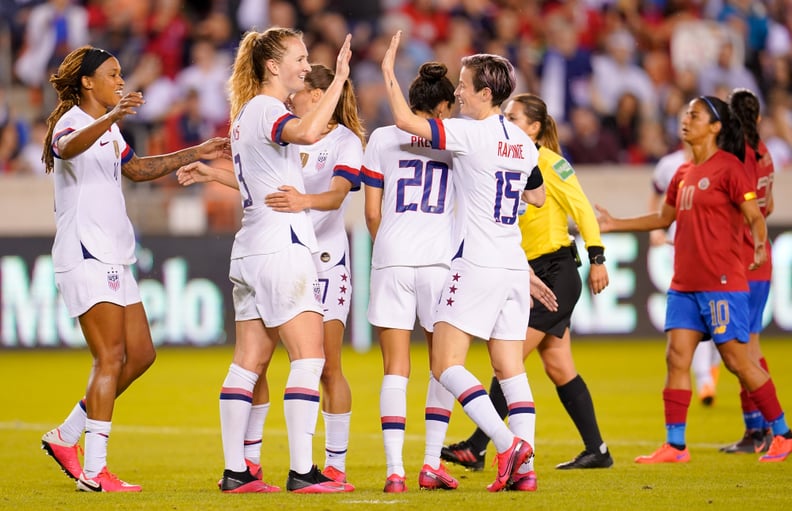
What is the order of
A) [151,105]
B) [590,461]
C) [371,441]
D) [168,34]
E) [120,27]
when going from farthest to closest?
1. [168,34]
2. [120,27]
3. [151,105]
4. [371,441]
5. [590,461]

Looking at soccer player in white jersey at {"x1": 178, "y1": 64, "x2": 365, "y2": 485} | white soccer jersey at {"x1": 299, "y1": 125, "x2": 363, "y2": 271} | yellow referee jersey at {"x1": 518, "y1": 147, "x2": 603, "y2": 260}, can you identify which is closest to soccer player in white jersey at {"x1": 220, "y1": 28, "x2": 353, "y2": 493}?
soccer player in white jersey at {"x1": 178, "y1": 64, "x2": 365, "y2": 485}

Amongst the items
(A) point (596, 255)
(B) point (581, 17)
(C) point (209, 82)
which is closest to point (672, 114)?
(B) point (581, 17)

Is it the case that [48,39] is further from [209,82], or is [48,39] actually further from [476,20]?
[476,20]

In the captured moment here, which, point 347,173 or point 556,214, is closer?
point 347,173

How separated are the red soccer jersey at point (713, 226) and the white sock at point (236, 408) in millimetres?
3115

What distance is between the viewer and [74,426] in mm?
7230

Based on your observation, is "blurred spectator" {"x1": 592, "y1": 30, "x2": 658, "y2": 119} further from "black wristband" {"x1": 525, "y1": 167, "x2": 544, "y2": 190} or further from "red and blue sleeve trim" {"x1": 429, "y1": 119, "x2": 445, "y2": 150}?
"red and blue sleeve trim" {"x1": 429, "y1": 119, "x2": 445, "y2": 150}

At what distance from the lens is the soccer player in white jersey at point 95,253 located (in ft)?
22.6

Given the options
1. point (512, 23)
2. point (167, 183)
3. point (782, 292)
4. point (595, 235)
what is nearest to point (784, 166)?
point (782, 292)

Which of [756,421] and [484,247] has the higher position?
[484,247]

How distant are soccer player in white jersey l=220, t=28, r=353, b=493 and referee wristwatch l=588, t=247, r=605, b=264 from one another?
161cm

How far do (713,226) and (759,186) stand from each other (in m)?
0.78

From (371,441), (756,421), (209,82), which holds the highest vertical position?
(209,82)

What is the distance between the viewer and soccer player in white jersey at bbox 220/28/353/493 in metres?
6.41
